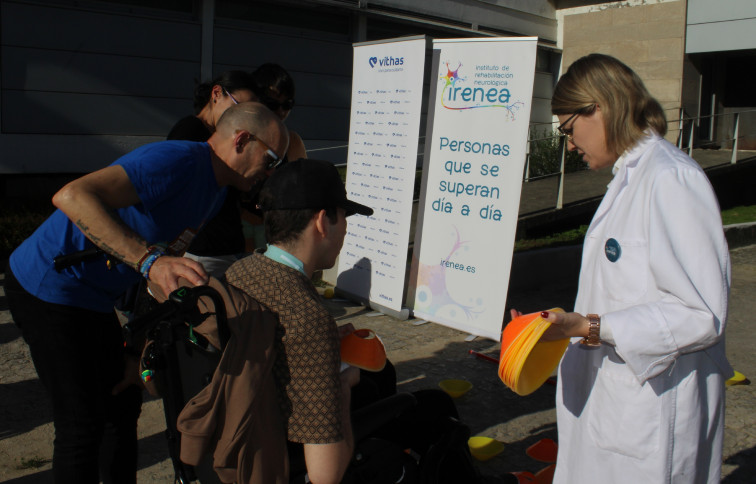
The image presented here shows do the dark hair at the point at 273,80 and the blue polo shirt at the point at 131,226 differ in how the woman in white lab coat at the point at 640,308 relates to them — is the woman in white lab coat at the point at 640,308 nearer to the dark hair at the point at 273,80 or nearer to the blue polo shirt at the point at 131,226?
the blue polo shirt at the point at 131,226

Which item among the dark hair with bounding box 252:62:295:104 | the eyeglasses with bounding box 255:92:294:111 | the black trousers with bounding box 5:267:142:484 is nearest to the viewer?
the black trousers with bounding box 5:267:142:484

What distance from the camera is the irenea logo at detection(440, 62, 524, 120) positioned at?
521cm

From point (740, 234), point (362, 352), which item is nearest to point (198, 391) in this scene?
point (362, 352)

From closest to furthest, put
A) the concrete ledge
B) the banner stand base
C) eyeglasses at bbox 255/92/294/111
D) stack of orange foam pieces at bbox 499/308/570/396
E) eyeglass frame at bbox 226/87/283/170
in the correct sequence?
stack of orange foam pieces at bbox 499/308/570/396, eyeglass frame at bbox 226/87/283/170, eyeglasses at bbox 255/92/294/111, the banner stand base, the concrete ledge

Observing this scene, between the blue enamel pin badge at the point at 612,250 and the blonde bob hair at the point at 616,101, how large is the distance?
11.4 inches

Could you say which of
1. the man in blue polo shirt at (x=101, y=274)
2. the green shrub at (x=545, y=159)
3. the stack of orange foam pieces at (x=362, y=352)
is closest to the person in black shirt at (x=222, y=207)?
the man in blue polo shirt at (x=101, y=274)

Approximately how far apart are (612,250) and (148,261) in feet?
4.60

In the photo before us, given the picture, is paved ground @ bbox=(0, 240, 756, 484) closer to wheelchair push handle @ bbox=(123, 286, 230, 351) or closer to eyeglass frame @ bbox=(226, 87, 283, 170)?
eyeglass frame @ bbox=(226, 87, 283, 170)

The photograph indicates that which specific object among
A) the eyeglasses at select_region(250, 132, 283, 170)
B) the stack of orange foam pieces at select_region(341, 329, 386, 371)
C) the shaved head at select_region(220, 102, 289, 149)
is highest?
the shaved head at select_region(220, 102, 289, 149)

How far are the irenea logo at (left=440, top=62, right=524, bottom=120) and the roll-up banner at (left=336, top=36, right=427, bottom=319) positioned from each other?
0.26m

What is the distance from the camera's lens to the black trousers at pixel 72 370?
2.38 metres

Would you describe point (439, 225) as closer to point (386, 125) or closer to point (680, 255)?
point (386, 125)

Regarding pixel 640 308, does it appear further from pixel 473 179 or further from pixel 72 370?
pixel 473 179

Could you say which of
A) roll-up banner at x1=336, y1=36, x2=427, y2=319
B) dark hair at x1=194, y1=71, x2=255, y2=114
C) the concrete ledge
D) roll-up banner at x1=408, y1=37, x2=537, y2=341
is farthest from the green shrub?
dark hair at x1=194, y1=71, x2=255, y2=114
